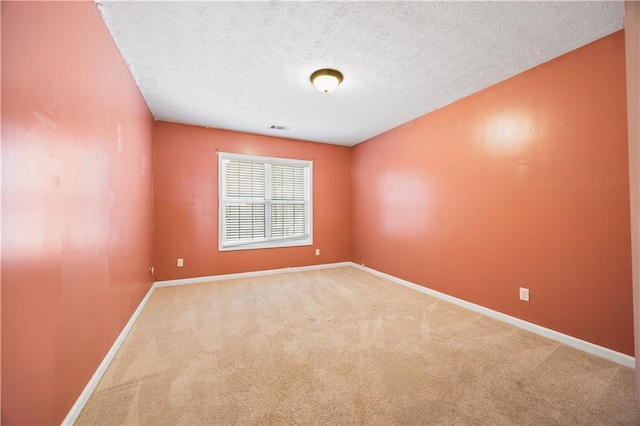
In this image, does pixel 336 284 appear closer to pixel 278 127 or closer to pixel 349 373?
pixel 349 373

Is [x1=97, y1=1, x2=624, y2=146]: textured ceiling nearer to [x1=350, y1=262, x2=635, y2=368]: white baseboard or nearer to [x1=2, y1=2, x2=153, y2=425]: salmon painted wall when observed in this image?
[x1=2, y1=2, x2=153, y2=425]: salmon painted wall

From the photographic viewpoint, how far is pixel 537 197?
7.64 ft

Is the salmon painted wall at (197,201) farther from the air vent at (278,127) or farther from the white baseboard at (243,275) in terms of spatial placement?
the air vent at (278,127)

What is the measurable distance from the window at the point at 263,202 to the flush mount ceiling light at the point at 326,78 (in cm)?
222

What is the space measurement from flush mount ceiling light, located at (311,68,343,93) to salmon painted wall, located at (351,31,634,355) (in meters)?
1.67

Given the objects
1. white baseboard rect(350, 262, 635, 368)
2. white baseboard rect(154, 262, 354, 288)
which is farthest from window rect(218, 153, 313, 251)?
white baseboard rect(350, 262, 635, 368)

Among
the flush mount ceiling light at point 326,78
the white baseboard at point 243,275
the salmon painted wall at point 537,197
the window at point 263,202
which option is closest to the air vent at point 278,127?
the window at point 263,202

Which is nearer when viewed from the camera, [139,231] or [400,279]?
[139,231]

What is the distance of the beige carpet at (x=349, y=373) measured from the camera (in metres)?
1.39

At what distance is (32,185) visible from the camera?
1.05 meters

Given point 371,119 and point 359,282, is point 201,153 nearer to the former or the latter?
point 371,119

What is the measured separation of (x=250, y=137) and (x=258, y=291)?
2613mm

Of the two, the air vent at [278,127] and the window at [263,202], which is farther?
the window at [263,202]

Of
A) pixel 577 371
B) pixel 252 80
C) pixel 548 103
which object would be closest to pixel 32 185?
pixel 252 80
